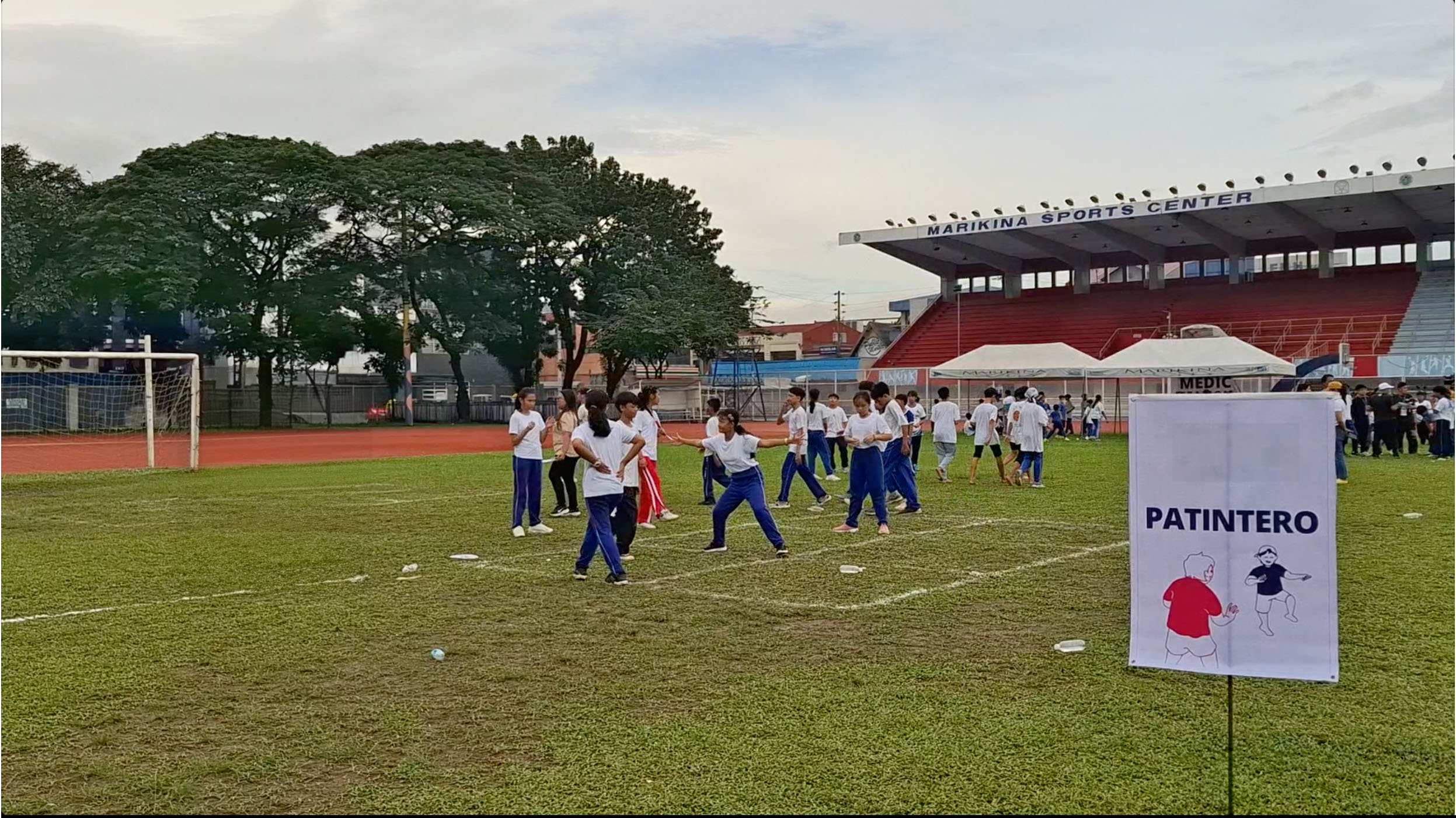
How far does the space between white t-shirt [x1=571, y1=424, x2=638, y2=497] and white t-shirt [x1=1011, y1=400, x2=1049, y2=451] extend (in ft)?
33.7

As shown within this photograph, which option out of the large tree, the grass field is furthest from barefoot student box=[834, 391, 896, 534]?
the large tree

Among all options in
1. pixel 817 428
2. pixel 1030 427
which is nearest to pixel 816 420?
pixel 817 428

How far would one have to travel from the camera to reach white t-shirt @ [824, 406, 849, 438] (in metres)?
20.2

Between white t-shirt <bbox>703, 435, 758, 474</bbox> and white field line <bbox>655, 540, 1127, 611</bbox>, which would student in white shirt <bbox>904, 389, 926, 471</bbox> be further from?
white field line <bbox>655, 540, 1127, 611</bbox>

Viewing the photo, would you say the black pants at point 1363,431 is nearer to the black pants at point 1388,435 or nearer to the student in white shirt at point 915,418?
the black pants at point 1388,435

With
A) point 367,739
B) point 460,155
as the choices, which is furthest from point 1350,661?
point 460,155

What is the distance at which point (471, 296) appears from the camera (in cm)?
4981

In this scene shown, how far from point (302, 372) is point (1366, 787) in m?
53.2

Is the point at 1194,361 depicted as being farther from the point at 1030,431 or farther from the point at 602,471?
the point at 602,471

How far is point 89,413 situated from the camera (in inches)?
1451

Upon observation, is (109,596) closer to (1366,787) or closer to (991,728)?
(991,728)

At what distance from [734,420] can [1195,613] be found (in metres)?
7.93

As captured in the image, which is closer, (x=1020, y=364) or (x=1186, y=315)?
(x=1020, y=364)

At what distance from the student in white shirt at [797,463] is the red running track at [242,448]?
17.6ft
